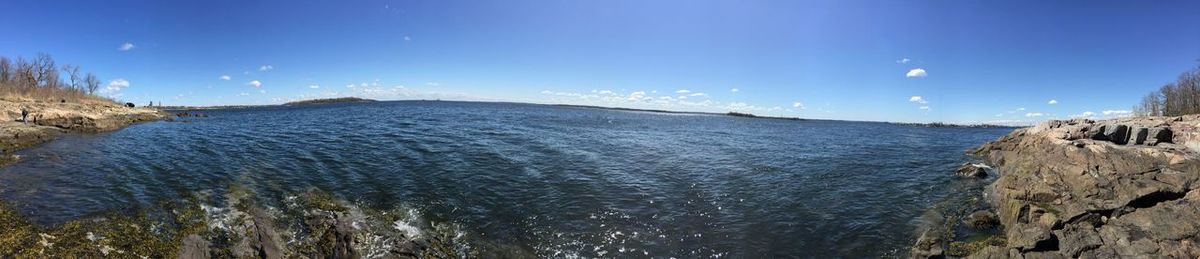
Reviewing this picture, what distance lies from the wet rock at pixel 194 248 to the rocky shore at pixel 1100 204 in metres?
18.9

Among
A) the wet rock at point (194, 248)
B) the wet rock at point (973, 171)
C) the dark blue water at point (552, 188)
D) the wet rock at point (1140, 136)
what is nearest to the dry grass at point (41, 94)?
the dark blue water at point (552, 188)

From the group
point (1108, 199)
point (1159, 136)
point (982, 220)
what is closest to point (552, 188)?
point (982, 220)

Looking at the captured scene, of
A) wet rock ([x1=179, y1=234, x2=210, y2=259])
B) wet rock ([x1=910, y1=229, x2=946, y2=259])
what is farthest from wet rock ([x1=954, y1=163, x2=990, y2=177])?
wet rock ([x1=179, y1=234, x2=210, y2=259])

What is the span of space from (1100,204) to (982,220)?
299cm

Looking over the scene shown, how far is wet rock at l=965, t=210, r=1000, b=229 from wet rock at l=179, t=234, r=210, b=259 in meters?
23.4

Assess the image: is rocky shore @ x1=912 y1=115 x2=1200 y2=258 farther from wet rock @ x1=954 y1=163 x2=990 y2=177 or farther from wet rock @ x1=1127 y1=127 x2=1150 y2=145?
wet rock @ x1=954 y1=163 x2=990 y2=177

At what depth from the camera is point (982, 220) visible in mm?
15773

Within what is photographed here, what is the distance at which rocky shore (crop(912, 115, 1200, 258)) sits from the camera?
11344 millimetres

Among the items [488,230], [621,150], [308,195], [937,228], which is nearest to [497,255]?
[488,230]

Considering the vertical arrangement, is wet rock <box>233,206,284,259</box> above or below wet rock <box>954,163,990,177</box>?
below

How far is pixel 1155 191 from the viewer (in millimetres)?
13836

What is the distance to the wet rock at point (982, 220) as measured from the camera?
15681 mm

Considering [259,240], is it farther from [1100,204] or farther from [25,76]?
[25,76]

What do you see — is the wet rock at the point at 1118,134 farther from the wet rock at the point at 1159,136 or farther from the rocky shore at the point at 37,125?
the rocky shore at the point at 37,125
